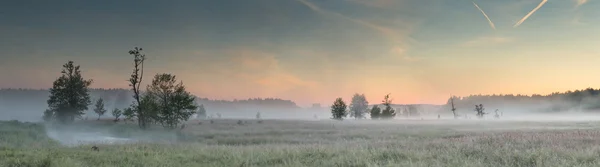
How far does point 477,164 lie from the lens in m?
10.5

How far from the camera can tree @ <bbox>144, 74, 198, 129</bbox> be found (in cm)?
4597

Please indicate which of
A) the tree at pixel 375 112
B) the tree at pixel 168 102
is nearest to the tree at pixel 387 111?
the tree at pixel 375 112

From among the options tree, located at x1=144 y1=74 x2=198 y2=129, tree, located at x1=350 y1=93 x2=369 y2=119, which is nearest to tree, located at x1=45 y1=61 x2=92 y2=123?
tree, located at x1=144 y1=74 x2=198 y2=129

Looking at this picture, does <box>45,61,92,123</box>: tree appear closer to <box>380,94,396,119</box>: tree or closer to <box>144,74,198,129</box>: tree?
<box>144,74,198,129</box>: tree

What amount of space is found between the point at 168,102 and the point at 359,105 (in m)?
84.4

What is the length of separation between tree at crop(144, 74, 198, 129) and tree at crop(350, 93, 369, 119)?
269ft

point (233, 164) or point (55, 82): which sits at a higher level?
point (55, 82)

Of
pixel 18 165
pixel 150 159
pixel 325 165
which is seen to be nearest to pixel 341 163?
pixel 325 165

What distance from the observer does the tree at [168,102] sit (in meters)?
46.0

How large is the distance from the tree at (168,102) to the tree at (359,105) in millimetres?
81897

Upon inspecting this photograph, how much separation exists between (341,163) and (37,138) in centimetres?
2689

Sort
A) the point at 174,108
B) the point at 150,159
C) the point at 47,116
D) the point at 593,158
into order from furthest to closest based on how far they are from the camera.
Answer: the point at 47,116
the point at 174,108
the point at 150,159
the point at 593,158

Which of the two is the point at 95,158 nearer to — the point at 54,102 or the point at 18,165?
the point at 18,165

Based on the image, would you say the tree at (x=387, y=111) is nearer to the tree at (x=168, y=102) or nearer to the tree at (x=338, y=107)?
the tree at (x=338, y=107)
